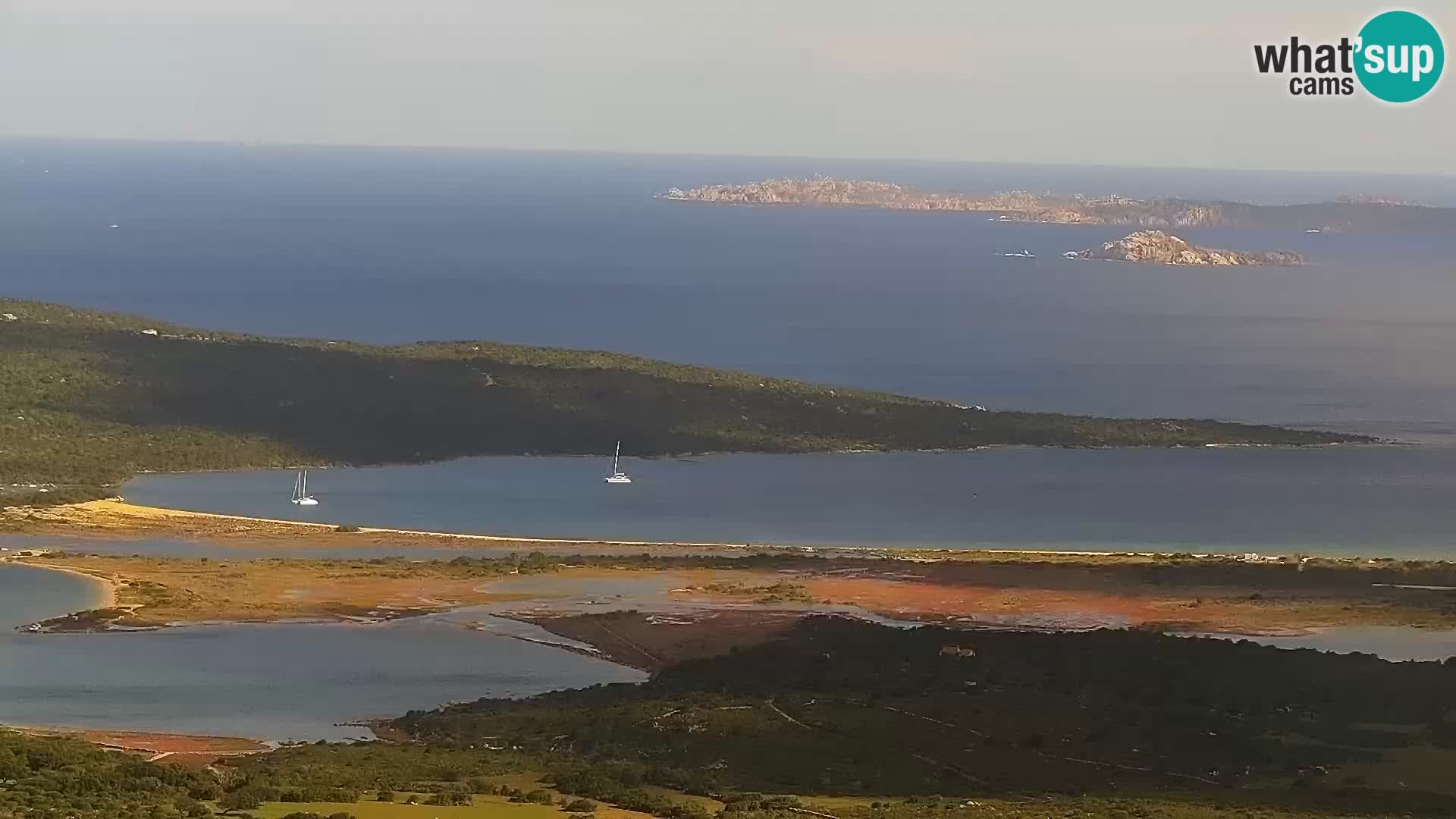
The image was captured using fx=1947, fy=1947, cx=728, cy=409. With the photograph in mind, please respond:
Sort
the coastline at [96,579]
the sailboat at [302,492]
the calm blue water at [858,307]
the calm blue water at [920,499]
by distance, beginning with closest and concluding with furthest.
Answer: the coastline at [96,579], the calm blue water at [920,499], the sailboat at [302,492], the calm blue water at [858,307]

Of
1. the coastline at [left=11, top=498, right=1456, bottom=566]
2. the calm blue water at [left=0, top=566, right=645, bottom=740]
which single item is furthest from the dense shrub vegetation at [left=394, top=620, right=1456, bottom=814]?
the coastline at [left=11, top=498, right=1456, bottom=566]

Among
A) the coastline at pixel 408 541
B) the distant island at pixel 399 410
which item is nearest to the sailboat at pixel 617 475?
the distant island at pixel 399 410

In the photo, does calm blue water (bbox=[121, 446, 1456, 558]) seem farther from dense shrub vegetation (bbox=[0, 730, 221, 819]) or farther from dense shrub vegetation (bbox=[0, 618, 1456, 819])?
dense shrub vegetation (bbox=[0, 730, 221, 819])

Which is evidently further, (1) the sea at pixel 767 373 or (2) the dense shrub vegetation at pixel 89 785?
(1) the sea at pixel 767 373

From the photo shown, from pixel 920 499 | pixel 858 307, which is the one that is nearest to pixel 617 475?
pixel 920 499

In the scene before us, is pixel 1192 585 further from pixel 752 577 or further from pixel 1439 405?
pixel 1439 405

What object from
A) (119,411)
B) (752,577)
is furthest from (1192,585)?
(119,411)

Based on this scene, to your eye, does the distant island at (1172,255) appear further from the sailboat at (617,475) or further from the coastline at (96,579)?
the coastline at (96,579)

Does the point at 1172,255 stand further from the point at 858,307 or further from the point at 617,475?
the point at 617,475
